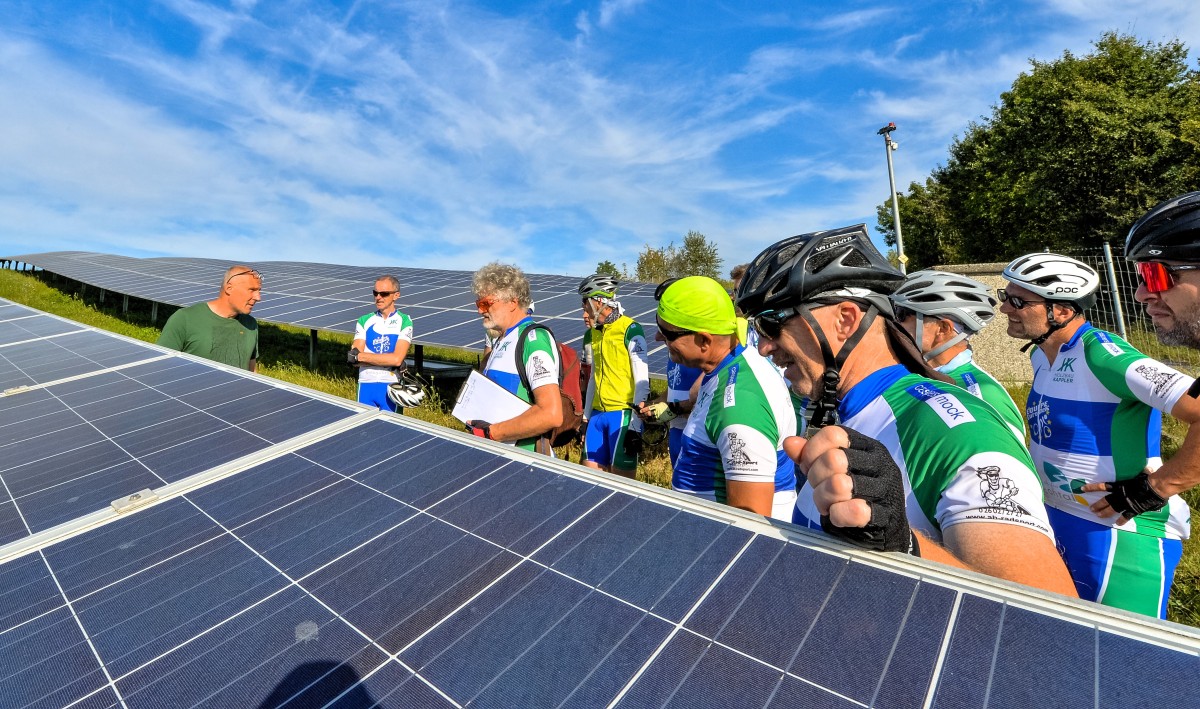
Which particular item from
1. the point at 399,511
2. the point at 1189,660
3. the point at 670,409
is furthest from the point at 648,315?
the point at 1189,660

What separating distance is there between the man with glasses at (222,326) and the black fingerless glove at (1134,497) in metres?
6.56

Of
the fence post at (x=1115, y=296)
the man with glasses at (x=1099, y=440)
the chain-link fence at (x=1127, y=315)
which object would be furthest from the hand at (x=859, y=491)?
the fence post at (x=1115, y=296)

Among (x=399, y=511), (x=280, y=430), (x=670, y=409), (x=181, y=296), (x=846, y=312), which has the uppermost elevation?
(x=181, y=296)

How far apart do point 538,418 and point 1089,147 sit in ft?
→ 98.2

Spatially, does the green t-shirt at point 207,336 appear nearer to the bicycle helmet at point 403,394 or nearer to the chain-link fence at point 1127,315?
the bicycle helmet at point 403,394

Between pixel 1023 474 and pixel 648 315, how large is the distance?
844 cm

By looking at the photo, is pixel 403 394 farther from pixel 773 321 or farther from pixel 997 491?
pixel 997 491

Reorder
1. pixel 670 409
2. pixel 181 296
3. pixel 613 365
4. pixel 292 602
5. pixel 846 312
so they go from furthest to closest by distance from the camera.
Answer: pixel 181 296 → pixel 613 365 → pixel 670 409 → pixel 846 312 → pixel 292 602

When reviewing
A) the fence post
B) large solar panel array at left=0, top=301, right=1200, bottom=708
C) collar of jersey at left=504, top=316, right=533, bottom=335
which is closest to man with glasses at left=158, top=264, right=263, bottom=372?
collar of jersey at left=504, top=316, right=533, bottom=335

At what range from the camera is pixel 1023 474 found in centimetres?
137

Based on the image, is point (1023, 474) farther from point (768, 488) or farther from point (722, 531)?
point (768, 488)

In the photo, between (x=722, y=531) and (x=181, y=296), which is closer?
(x=722, y=531)

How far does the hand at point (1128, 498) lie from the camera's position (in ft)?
8.35

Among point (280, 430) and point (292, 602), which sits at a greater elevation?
point (280, 430)
